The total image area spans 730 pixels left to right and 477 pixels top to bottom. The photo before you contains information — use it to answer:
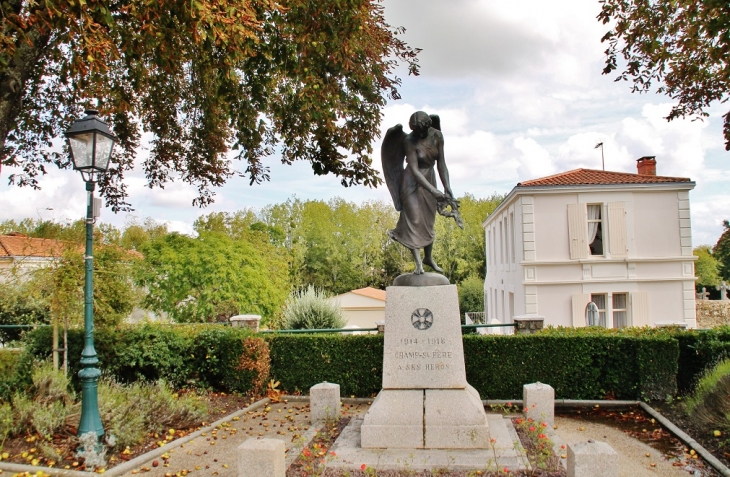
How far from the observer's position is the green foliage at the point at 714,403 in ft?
22.7

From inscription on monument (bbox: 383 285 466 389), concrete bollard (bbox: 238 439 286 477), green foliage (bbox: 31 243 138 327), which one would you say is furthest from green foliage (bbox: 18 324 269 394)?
concrete bollard (bbox: 238 439 286 477)

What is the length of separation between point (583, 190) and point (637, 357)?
10170 millimetres

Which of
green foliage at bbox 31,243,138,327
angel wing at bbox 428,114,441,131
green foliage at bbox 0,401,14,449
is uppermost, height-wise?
angel wing at bbox 428,114,441,131

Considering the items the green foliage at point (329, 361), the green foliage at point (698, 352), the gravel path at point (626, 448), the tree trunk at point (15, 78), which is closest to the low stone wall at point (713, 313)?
the green foliage at point (698, 352)

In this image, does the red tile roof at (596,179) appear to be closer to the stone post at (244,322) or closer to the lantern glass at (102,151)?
the stone post at (244,322)

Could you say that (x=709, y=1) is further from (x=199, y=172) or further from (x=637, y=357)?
(x=199, y=172)

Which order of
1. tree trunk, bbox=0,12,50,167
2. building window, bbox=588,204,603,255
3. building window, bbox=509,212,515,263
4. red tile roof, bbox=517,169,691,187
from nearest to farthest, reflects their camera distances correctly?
1. tree trunk, bbox=0,12,50,167
2. red tile roof, bbox=517,169,691,187
3. building window, bbox=588,204,603,255
4. building window, bbox=509,212,515,263

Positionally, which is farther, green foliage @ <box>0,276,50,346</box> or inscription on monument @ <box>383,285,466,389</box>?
green foliage @ <box>0,276,50,346</box>

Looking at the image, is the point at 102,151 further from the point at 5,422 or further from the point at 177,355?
the point at 177,355

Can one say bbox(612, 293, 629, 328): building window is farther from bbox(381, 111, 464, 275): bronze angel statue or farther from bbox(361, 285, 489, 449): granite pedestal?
bbox(381, 111, 464, 275): bronze angel statue

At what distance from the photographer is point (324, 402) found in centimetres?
791

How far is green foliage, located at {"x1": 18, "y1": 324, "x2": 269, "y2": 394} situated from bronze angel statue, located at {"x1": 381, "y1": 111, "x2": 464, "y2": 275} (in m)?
4.55

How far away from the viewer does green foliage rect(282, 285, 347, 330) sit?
15393 millimetres

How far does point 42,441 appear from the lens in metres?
6.51
